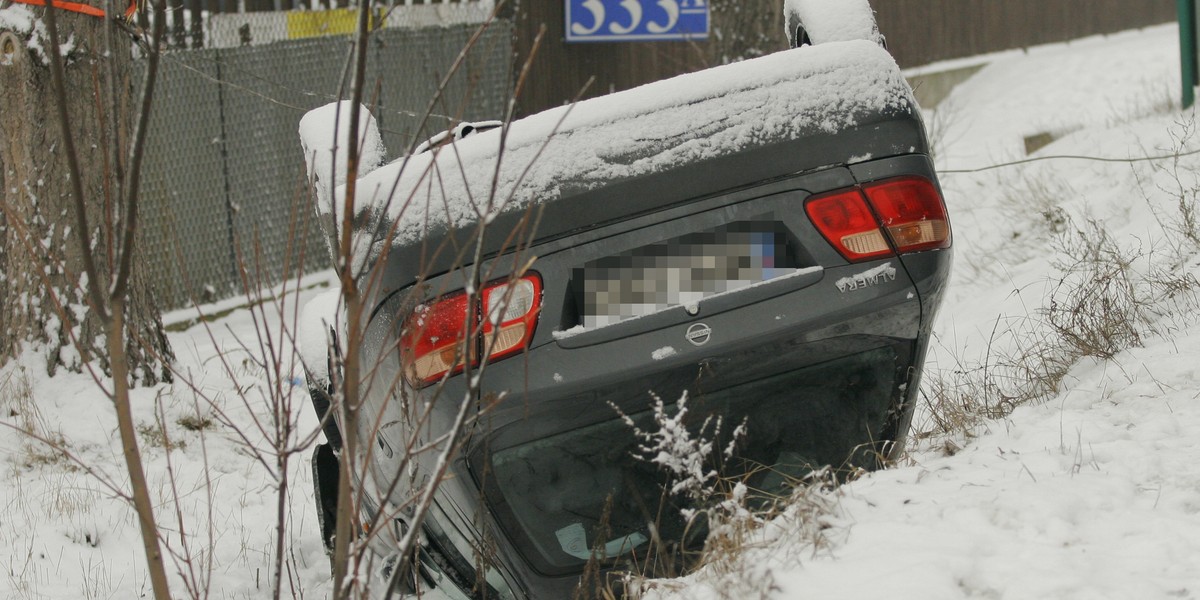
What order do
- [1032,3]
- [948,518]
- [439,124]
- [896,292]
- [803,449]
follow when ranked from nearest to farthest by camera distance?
[948,518] → [896,292] → [803,449] → [439,124] → [1032,3]

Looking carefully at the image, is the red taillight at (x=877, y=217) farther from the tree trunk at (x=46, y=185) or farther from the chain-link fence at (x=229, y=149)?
the chain-link fence at (x=229, y=149)

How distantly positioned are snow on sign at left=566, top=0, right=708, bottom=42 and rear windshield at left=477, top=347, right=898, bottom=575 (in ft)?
27.8

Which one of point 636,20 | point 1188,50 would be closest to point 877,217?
point 1188,50

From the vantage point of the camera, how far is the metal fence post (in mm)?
8383

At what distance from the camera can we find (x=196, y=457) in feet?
17.6

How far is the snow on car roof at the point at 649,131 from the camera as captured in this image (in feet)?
8.96

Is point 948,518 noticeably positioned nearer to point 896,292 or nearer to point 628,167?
point 896,292

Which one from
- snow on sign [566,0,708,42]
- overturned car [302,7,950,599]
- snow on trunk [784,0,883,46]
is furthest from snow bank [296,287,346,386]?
snow on sign [566,0,708,42]

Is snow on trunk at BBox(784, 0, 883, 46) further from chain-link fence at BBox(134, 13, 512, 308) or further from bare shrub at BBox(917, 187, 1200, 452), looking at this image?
chain-link fence at BBox(134, 13, 512, 308)

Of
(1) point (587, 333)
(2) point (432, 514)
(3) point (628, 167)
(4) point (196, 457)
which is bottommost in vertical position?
(4) point (196, 457)

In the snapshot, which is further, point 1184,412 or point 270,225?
point 270,225

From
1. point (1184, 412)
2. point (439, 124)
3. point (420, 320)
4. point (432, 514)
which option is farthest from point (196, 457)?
point (439, 124)

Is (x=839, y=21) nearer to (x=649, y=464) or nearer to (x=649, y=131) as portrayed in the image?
(x=649, y=131)

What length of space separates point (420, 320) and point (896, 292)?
108 centimetres
